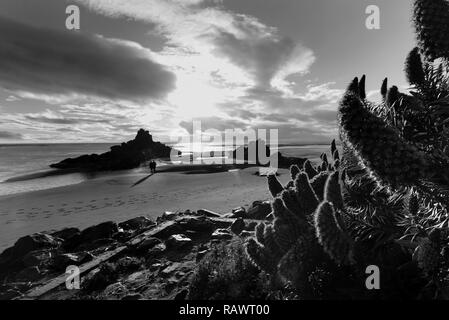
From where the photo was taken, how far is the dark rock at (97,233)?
11867 mm

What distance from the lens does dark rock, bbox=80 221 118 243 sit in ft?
38.9

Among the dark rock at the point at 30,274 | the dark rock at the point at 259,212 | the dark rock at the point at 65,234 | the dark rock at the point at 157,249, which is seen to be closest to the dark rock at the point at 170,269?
the dark rock at the point at 157,249

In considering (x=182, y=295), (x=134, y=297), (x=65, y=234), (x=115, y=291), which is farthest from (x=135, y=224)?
(x=182, y=295)

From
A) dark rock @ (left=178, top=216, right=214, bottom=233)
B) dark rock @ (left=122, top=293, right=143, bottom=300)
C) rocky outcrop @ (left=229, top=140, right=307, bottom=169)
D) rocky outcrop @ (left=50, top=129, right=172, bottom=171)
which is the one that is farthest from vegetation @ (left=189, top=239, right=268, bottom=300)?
rocky outcrop @ (left=50, top=129, right=172, bottom=171)

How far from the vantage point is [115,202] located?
21.0 m

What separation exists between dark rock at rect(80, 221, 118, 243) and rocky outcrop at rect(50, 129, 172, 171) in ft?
115

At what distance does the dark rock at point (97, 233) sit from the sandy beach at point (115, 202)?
340cm

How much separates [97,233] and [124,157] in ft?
136

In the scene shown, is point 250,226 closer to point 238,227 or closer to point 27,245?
point 238,227

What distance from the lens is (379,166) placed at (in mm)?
2145
